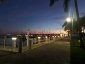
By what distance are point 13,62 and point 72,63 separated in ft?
13.3

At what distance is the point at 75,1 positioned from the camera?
26.2m

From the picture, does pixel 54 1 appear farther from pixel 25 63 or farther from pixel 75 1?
pixel 25 63

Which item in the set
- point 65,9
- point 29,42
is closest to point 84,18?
point 65,9

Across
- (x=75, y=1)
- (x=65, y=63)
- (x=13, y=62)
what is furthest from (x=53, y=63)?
(x=75, y=1)

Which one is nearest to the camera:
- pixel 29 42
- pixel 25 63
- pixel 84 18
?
pixel 25 63

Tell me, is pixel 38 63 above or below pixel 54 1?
below

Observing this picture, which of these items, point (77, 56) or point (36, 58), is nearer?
point (36, 58)

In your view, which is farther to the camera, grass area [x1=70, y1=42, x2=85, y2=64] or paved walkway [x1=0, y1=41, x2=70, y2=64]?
grass area [x1=70, y1=42, x2=85, y2=64]

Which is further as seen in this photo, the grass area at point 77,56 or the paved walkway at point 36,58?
the grass area at point 77,56

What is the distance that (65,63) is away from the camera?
13.2 m

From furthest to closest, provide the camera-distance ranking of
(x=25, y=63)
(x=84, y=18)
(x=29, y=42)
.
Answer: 1. (x=84, y=18)
2. (x=29, y=42)
3. (x=25, y=63)

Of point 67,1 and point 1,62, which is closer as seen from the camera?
point 1,62

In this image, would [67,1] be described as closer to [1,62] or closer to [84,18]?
[1,62]

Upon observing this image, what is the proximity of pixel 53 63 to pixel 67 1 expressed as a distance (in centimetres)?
1568
